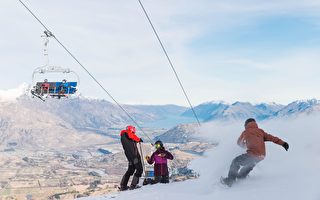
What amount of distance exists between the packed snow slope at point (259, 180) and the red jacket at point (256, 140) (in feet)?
3.53

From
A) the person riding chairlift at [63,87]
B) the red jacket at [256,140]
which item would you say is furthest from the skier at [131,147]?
the person riding chairlift at [63,87]

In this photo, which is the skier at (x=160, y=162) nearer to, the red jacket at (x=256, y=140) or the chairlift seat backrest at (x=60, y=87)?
the red jacket at (x=256, y=140)

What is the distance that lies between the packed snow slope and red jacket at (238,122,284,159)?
3.53 feet

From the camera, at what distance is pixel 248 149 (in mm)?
12695

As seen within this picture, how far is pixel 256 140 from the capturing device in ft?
41.4

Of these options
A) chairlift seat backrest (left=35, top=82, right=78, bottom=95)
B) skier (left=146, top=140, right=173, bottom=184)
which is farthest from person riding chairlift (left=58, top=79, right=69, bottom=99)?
skier (left=146, top=140, right=173, bottom=184)

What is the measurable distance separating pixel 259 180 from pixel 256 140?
1538 millimetres

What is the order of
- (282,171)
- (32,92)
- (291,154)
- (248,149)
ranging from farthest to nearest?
(32,92), (291,154), (282,171), (248,149)

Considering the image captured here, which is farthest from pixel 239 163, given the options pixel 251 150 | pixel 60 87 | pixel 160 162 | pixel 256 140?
pixel 60 87

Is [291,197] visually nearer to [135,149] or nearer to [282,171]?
[282,171]

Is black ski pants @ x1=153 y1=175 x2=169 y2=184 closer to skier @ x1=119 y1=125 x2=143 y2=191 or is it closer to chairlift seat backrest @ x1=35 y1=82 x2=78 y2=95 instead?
skier @ x1=119 y1=125 x2=143 y2=191

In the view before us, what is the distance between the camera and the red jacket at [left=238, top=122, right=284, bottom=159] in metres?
12.5

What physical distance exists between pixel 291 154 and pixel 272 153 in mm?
896

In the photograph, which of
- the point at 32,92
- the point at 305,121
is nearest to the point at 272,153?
the point at 305,121
